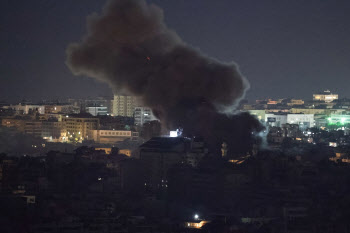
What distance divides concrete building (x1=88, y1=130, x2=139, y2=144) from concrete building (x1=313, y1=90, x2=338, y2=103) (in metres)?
38.4

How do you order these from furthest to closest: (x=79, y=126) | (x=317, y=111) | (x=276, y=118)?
(x=317, y=111) < (x=276, y=118) < (x=79, y=126)

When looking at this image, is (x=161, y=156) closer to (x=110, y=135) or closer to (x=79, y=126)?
(x=110, y=135)

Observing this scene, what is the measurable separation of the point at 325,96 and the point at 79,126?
39.4 meters

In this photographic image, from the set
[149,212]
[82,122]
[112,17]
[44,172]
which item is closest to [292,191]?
[149,212]

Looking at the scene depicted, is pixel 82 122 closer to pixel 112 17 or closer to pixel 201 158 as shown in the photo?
pixel 112 17

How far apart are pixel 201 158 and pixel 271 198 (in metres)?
5.01

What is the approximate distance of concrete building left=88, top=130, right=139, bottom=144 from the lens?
5306cm

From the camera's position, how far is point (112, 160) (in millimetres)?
39000

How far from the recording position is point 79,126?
182 feet

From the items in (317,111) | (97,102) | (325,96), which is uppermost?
(325,96)

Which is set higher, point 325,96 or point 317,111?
point 325,96

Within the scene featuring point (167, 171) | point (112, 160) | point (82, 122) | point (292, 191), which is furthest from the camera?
point (82, 122)

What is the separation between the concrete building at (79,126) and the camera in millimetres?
55000

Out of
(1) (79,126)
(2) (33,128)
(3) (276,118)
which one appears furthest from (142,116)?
(3) (276,118)
